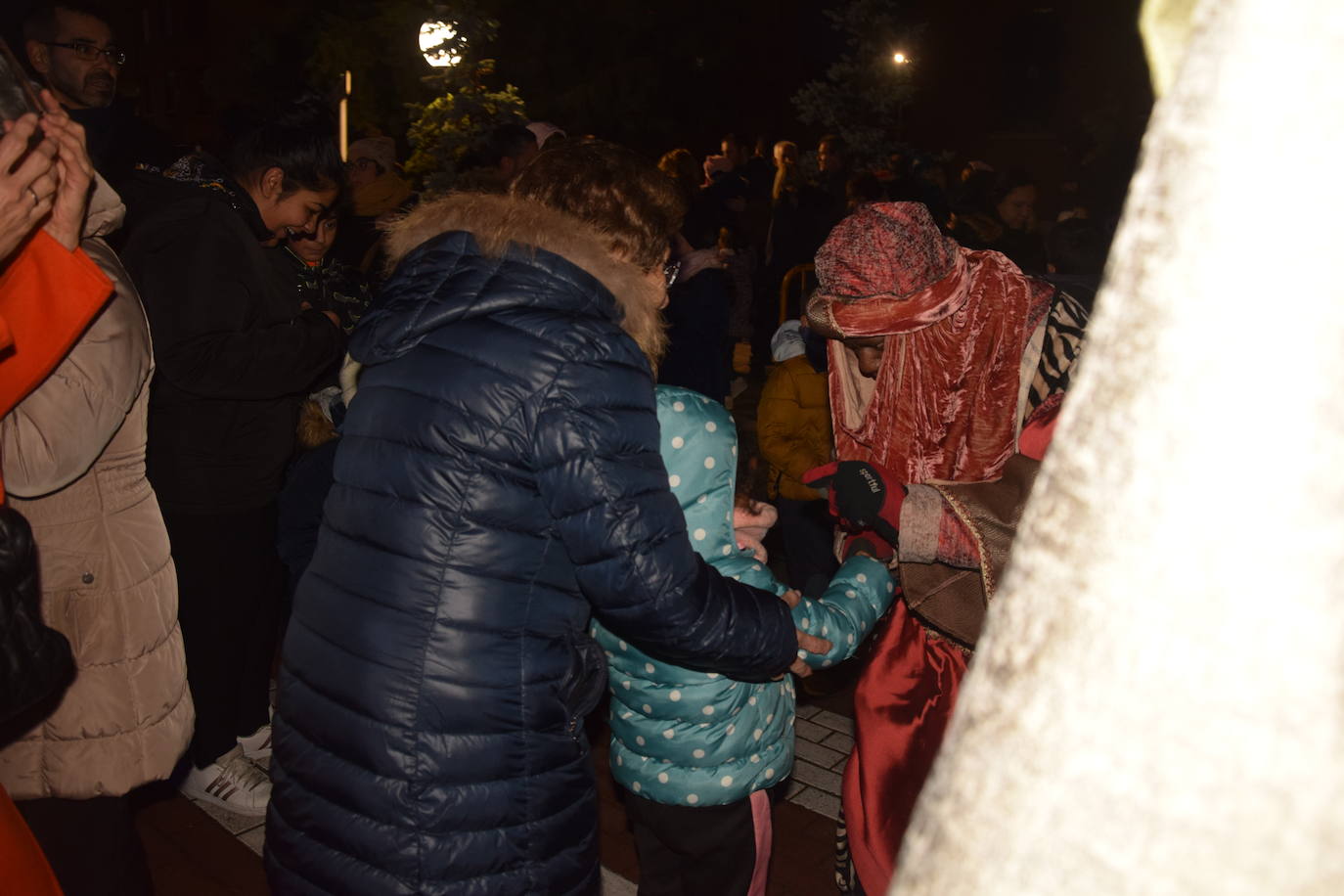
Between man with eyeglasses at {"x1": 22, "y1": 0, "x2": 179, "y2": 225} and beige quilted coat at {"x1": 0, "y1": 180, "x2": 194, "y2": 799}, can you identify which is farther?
man with eyeglasses at {"x1": 22, "y1": 0, "x2": 179, "y2": 225}

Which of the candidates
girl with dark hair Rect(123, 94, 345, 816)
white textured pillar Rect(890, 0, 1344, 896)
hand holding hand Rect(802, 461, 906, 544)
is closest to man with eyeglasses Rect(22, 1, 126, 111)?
girl with dark hair Rect(123, 94, 345, 816)

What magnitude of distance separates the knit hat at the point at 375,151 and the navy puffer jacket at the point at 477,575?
14.7 ft

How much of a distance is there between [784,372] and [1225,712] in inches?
171

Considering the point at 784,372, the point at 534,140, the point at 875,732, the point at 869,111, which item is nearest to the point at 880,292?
the point at 875,732

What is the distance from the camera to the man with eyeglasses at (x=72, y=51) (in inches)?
144

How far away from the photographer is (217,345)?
302 centimetres

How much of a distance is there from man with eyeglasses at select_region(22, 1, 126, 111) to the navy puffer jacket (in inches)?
104

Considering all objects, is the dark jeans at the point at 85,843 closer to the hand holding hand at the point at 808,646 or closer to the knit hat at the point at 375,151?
the hand holding hand at the point at 808,646

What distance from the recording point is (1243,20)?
0.42 m

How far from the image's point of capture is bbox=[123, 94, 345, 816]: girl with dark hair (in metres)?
2.97

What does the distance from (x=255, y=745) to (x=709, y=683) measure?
2407 millimetres

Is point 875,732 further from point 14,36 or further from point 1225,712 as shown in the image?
point 14,36

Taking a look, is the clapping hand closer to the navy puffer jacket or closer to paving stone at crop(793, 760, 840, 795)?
the navy puffer jacket

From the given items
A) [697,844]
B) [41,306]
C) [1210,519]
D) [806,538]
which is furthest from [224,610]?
[1210,519]
